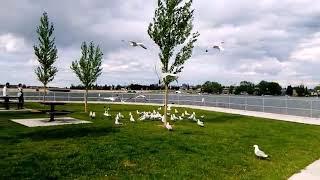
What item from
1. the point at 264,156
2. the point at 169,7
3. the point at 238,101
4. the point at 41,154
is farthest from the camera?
the point at 238,101

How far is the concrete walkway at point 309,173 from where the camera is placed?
10.6m

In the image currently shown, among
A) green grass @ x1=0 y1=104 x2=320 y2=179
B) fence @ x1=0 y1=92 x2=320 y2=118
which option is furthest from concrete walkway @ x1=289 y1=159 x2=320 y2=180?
fence @ x1=0 y1=92 x2=320 y2=118

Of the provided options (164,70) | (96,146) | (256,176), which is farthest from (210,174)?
(164,70)

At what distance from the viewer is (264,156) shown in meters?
13.1

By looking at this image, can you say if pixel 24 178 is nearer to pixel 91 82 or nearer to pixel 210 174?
pixel 210 174

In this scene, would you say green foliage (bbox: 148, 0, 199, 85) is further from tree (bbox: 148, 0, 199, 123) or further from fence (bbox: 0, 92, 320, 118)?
fence (bbox: 0, 92, 320, 118)

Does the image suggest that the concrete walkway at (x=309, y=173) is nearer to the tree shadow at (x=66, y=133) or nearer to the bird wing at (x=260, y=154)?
the bird wing at (x=260, y=154)

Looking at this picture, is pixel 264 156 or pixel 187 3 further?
pixel 187 3

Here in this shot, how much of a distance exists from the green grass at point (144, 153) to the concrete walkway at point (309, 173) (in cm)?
28

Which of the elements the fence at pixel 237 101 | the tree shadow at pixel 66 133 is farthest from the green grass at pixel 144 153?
the fence at pixel 237 101

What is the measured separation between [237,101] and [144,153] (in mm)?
27123

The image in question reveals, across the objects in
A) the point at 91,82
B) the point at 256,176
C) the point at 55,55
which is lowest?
the point at 256,176

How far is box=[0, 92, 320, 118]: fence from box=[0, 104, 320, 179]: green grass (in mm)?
12499

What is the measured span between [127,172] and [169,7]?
11690 mm
